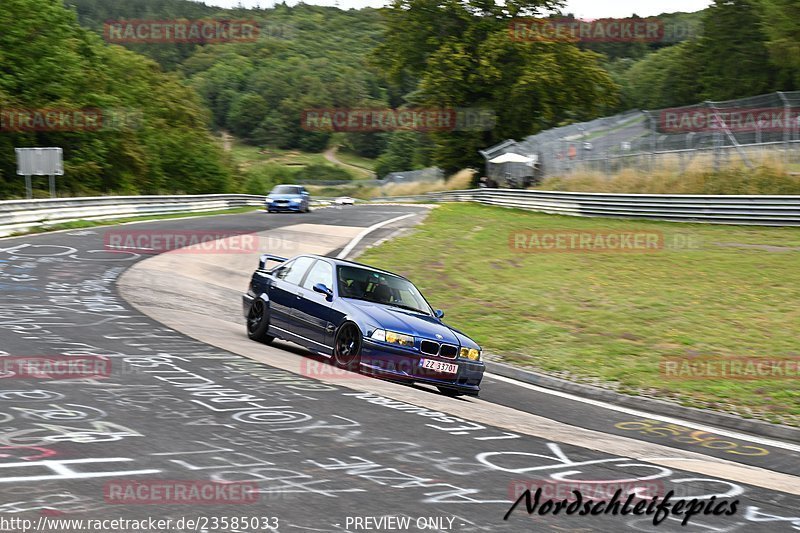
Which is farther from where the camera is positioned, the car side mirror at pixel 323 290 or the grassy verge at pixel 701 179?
the grassy verge at pixel 701 179

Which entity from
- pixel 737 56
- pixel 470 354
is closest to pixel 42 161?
pixel 470 354

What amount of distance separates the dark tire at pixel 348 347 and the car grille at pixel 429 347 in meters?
0.74

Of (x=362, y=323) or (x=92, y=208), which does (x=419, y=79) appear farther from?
(x=362, y=323)

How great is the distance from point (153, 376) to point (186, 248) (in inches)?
648

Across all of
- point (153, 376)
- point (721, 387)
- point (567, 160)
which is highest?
point (567, 160)

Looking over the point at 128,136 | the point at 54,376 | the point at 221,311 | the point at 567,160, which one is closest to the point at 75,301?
the point at 221,311

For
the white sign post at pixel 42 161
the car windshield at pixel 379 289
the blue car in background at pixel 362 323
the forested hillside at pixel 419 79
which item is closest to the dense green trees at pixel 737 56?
the forested hillside at pixel 419 79

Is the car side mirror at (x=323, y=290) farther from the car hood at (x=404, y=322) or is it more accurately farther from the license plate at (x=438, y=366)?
the license plate at (x=438, y=366)

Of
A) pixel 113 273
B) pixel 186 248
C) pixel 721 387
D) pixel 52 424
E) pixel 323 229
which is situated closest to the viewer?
pixel 52 424

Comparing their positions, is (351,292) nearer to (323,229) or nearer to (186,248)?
(186,248)

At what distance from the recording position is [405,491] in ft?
18.2

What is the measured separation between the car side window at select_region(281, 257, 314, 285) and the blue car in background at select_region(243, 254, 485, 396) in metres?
0.02

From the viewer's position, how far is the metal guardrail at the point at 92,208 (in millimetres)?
26047

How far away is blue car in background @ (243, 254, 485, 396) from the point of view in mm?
10305
